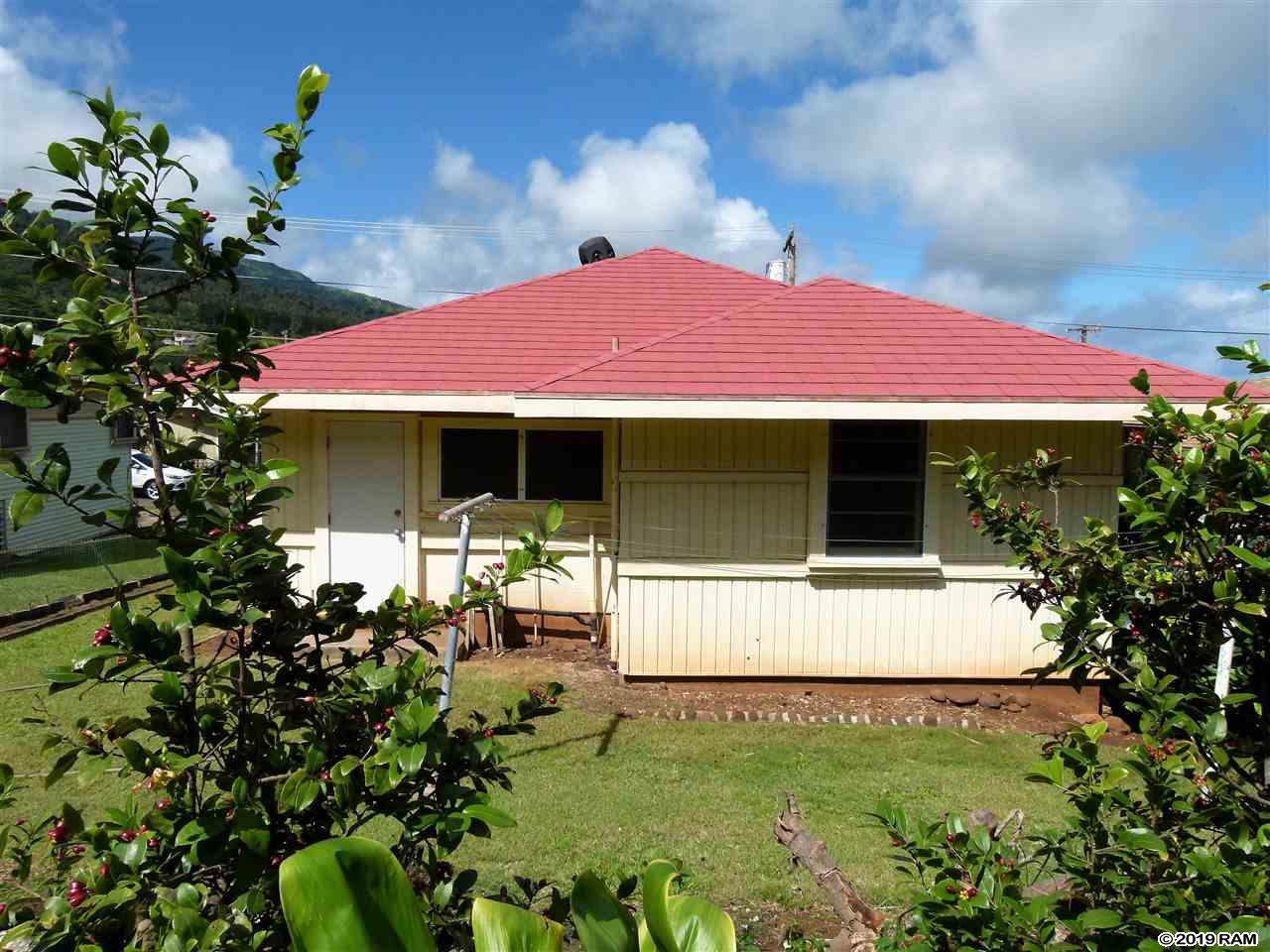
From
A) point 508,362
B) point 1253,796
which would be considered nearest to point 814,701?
point 508,362

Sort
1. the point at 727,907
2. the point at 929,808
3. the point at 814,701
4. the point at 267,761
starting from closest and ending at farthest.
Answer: the point at 267,761, the point at 727,907, the point at 929,808, the point at 814,701

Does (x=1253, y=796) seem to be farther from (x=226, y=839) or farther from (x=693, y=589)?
(x=693, y=589)

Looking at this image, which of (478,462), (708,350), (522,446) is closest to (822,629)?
(708,350)

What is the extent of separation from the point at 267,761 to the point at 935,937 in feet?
5.35

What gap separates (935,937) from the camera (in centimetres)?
206

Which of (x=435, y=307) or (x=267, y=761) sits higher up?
(x=435, y=307)

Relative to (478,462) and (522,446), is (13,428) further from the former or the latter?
(522,446)

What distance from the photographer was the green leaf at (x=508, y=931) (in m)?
0.87

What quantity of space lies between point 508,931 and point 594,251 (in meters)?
14.3

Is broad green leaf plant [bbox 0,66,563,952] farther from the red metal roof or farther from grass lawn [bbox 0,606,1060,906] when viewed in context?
the red metal roof

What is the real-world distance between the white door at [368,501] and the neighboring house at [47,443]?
7126 millimetres

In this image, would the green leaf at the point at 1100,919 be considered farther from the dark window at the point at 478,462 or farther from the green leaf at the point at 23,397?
the dark window at the point at 478,462

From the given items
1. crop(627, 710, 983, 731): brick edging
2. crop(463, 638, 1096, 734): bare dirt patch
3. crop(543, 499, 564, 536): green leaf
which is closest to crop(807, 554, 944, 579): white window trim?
crop(463, 638, 1096, 734): bare dirt patch

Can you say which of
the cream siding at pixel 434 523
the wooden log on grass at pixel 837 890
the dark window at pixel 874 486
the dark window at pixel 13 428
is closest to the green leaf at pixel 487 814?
the wooden log on grass at pixel 837 890
